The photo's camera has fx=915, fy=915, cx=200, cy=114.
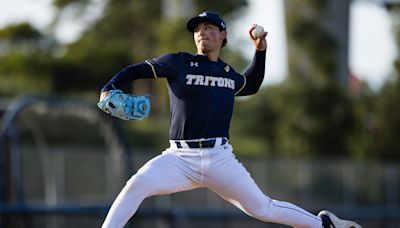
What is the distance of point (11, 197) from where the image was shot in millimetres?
15609

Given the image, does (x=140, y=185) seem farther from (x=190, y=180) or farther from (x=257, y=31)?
(x=257, y=31)

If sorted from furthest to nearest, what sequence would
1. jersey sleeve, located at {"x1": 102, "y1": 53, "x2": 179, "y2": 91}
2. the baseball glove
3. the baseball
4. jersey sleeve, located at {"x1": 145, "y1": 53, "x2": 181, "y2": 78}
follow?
1. the baseball
2. jersey sleeve, located at {"x1": 145, "y1": 53, "x2": 181, "y2": 78}
3. jersey sleeve, located at {"x1": 102, "y1": 53, "x2": 179, "y2": 91}
4. the baseball glove

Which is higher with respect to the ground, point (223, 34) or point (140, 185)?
point (223, 34)

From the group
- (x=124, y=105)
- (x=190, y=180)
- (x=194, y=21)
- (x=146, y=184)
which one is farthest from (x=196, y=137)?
(x=194, y=21)

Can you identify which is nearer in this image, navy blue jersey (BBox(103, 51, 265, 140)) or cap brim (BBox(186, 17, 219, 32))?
navy blue jersey (BBox(103, 51, 265, 140))

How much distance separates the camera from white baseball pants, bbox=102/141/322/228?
279 inches

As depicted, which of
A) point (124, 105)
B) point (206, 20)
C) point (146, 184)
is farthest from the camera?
point (206, 20)

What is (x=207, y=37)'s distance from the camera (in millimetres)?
7355

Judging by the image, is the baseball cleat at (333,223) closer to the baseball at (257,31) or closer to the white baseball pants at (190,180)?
the white baseball pants at (190,180)

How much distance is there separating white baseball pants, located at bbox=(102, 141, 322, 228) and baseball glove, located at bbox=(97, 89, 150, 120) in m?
0.39

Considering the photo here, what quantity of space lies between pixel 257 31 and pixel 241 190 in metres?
1.37

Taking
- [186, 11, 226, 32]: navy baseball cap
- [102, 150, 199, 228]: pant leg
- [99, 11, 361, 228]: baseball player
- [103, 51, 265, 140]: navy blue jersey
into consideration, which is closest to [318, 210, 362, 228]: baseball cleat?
[99, 11, 361, 228]: baseball player

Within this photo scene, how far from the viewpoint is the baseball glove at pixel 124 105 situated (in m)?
6.88

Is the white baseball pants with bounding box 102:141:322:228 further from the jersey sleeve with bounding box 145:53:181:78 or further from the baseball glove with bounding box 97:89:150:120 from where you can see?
the jersey sleeve with bounding box 145:53:181:78
